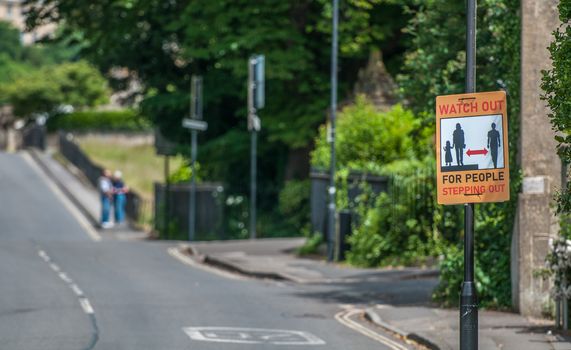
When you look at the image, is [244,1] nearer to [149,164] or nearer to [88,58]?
[88,58]

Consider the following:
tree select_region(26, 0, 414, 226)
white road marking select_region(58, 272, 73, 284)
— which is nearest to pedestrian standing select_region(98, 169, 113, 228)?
tree select_region(26, 0, 414, 226)

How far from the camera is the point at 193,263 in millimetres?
31797

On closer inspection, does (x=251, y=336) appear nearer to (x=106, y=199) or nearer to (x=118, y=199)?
(x=106, y=199)

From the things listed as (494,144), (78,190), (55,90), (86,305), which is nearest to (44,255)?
(86,305)

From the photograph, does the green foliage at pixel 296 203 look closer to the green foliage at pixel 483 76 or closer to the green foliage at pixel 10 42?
the green foliage at pixel 483 76

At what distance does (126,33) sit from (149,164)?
118 ft

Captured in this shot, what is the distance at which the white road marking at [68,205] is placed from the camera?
45.2 meters

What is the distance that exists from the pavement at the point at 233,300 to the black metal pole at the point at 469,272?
2366 millimetres

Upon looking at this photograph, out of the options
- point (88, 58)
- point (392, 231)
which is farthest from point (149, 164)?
point (392, 231)

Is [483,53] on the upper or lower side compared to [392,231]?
upper

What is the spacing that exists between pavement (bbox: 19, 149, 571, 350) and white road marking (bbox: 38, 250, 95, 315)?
158 millimetres

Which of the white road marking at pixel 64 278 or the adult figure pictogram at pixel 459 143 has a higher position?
the adult figure pictogram at pixel 459 143

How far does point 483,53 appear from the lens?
2344 cm

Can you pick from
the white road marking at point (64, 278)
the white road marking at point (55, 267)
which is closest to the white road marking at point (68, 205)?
the white road marking at point (55, 267)
